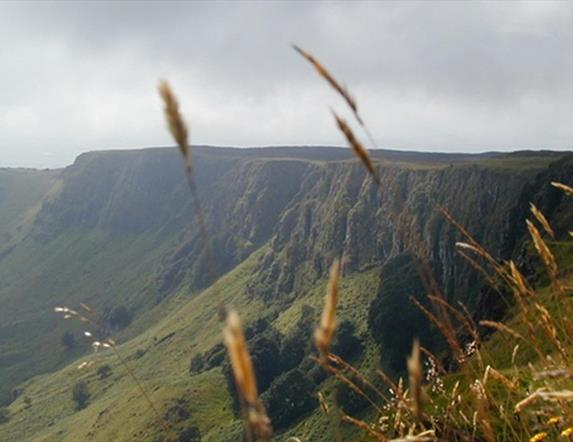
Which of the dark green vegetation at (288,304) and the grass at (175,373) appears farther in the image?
the grass at (175,373)

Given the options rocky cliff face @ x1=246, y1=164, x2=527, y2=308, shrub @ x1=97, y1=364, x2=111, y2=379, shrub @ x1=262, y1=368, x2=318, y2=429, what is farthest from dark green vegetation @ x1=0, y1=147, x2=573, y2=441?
shrub @ x1=97, y1=364, x2=111, y2=379

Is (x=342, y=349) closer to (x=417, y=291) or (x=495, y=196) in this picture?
(x=417, y=291)

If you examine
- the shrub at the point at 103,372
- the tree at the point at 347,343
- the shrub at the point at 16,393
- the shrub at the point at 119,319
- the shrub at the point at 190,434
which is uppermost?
the tree at the point at 347,343

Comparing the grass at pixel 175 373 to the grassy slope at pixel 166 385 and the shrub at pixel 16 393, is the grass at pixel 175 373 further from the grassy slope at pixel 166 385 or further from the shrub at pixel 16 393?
the shrub at pixel 16 393

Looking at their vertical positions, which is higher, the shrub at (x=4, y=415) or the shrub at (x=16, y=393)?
the shrub at (x=4, y=415)

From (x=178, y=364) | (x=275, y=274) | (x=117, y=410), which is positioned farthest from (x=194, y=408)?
(x=275, y=274)

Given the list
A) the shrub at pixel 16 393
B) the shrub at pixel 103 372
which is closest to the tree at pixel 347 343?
the shrub at pixel 103 372

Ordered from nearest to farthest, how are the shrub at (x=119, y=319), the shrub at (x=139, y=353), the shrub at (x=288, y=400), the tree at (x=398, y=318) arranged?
1. the tree at (x=398, y=318)
2. the shrub at (x=288, y=400)
3. the shrub at (x=139, y=353)
4. the shrub at (x=119, y=319)

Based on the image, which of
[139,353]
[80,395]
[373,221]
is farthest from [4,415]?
[373,221]
